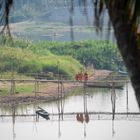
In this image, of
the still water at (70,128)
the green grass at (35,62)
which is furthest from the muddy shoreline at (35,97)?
the green grass at (35,62)

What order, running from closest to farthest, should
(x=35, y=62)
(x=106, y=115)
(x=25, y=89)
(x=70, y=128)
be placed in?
1. (x=70, y=128)
2. (x=106, y=115)
3. (x=25, y=89)
4. (x=35, y=62)

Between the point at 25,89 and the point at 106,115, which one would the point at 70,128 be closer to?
the point at 106,115

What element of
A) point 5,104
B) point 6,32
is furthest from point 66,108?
point 6,32

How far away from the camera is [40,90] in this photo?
34031mm

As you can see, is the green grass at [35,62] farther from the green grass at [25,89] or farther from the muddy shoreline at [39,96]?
the green grass at [25,89]

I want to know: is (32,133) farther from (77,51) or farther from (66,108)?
(77,51)

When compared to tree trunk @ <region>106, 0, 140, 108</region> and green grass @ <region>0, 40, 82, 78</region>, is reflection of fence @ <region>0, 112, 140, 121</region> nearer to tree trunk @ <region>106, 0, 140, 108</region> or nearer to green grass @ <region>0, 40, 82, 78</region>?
green grass @ <region>0, 40, 82, 78</region>

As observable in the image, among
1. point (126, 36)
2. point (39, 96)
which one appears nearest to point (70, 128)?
point (39, 96)

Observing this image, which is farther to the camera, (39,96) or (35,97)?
(39,96)

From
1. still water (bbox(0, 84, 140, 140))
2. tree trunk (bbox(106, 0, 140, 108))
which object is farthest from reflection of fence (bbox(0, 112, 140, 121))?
tree trunk (bbox(106, 0, 140, 108))

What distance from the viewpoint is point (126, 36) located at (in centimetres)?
197

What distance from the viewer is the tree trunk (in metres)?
1.96

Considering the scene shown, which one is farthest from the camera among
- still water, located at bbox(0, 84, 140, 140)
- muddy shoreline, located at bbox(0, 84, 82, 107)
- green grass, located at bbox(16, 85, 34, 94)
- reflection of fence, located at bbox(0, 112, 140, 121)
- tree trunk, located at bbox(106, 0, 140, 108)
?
green grass, located at bbox(16, 85, 34, 94)

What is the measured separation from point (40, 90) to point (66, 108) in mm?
5258
